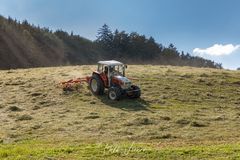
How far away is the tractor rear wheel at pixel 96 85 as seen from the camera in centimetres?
3172

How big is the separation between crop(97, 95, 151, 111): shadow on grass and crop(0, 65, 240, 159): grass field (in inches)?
2.3

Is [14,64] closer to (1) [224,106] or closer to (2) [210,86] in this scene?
(2) [210,86]

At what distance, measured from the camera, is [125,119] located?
2492 centimetres

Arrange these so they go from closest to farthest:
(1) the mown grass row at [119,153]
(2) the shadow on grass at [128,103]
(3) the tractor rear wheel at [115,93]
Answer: (1) the mown grass row at [119,153] < (2) the shadow on grass at [128,103] < (3) the tractor rear wheel at [115,93]

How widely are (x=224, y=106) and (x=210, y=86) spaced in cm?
661

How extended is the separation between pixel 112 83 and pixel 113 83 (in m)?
0.07

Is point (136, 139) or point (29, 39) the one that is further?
point (29, 39)

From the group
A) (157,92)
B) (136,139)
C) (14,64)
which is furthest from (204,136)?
(14,64)

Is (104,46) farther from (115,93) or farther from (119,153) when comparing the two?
(119,153)

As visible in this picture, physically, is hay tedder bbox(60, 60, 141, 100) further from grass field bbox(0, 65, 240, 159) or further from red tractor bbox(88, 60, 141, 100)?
grass field bbox(0, 65, 240, 159)

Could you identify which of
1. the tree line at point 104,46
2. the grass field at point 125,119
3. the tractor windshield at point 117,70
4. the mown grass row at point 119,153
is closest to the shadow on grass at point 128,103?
the grass field at point 125,119

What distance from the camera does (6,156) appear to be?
1551 cm

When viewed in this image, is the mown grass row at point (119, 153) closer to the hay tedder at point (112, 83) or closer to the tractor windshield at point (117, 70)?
the hay tedder at point (112, 83)

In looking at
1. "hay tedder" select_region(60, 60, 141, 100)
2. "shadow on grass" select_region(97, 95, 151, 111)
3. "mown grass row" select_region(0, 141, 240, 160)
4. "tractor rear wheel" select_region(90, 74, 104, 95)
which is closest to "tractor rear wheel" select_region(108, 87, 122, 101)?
"hay tedder" select_region(60, 60, 141, 100)
